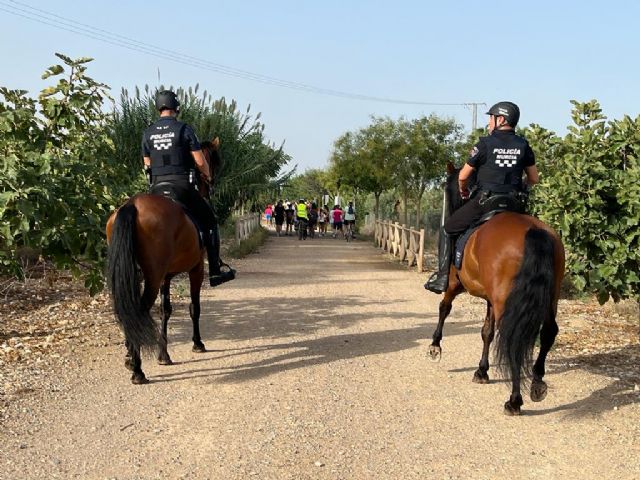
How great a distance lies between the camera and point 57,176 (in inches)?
275

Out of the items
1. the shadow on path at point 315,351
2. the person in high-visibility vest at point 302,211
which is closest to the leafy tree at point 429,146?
the person in high-visibility vest at point 302,211

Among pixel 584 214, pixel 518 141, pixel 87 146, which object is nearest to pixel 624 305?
pixel 584 214

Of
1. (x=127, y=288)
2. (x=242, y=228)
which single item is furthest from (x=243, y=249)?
(x=127, y=288)

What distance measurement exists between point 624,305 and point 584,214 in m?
3.61

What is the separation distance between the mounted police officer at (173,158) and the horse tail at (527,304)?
3.49 metres

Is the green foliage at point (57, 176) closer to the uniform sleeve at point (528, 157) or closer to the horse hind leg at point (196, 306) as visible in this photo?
the horse hind leg at point (196, 306)

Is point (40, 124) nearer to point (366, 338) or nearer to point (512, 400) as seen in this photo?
point (366, 338)

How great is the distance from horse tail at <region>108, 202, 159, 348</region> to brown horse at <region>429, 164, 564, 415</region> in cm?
300

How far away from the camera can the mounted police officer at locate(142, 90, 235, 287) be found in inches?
→ 271

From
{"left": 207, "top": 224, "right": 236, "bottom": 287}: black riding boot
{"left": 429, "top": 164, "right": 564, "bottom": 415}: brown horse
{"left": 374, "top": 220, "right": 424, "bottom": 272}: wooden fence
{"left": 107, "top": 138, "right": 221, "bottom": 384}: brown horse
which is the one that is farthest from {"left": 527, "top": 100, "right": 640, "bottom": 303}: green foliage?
{"left": 374, "top": 220, "right": 424, "bottom": 272}: wooden fence

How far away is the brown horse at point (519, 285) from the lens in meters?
5.03

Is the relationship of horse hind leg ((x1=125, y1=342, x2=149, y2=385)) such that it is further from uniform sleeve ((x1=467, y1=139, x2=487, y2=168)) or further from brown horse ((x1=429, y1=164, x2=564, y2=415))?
uniform sleeve ((x1=467, y1=139, x2=487, y2=168))

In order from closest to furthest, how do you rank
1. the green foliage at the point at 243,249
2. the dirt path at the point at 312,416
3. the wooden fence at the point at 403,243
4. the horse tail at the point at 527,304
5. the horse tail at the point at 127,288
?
the dirt path at the point at 312,416 < the horse tail at the point at 527,304 < the horse tail at the point at 127,288 < the wooden fence at the point at 403,243 < the green foliage at the point at 243,249

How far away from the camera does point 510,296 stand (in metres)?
5.11
